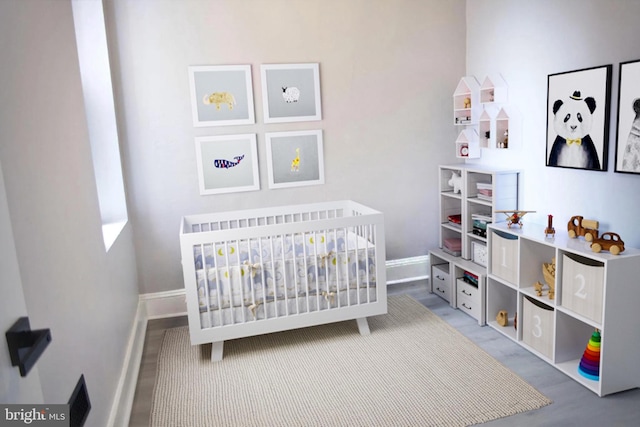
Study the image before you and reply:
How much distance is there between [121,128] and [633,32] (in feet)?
9.62

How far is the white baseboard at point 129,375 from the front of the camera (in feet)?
6.77

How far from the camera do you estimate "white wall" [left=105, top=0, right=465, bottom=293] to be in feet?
10.3

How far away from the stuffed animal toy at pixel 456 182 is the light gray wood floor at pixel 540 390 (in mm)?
924

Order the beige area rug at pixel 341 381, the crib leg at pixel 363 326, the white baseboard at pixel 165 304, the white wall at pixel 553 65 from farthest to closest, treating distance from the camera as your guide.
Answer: the white baseboard at pixel 165 304 → the crib leg at pixel 363 326 → the white wall at pixel 553 65 → the beige area rug at pixel 341 381

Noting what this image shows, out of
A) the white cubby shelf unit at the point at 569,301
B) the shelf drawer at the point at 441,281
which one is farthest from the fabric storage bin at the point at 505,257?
the shelf drawer at the point at 441,281

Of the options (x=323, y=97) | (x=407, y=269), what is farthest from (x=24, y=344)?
(x=407, y=269)

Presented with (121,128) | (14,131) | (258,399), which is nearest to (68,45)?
(14,131)

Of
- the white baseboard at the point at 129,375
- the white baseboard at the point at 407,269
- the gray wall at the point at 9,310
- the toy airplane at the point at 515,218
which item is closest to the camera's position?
the gray wall at the point at 9,310

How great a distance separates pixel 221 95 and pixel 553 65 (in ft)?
6.83

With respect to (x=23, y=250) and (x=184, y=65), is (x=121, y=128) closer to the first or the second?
(x=184, y=65)

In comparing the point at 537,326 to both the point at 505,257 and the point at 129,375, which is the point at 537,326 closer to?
the point at 505,257

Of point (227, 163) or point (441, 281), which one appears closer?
point (227, 163)

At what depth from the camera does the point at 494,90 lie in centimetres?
325

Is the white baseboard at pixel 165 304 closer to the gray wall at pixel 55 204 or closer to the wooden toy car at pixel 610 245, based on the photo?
the gray wall at pixel 55 204
